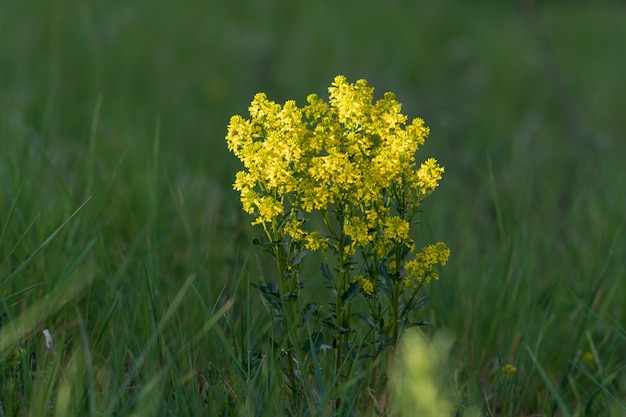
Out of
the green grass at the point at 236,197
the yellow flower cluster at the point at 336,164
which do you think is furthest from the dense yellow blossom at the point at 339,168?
the green grass at the point at 236,197

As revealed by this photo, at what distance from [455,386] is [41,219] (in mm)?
1332

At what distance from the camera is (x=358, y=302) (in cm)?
242

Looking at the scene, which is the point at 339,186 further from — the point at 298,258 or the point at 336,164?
the point at 298,258

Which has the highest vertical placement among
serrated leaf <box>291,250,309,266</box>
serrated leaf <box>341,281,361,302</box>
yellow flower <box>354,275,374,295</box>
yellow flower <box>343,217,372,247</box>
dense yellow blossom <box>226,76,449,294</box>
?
dense yellow blossom <box>226,76,449,294</box>

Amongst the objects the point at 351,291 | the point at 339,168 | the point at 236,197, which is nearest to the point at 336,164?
the point at 339,168

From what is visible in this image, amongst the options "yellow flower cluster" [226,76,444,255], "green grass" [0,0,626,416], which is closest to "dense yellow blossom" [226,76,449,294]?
"yellow flower cluster" [226,76,444,255]

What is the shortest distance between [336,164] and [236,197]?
1.41 meters

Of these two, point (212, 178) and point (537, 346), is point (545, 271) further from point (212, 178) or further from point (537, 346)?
point (212, 178)

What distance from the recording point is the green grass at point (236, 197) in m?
1.86

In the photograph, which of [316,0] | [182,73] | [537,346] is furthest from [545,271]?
[316,0]

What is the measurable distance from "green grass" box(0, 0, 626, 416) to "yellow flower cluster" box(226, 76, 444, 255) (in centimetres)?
→ 25

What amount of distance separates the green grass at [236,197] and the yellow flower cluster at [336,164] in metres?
0.25

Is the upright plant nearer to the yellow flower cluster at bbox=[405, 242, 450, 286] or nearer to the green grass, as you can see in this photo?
the yellow flower cluster at bbox=[405, 242, 450, 286]

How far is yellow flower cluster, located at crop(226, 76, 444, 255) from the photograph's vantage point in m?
1.66
